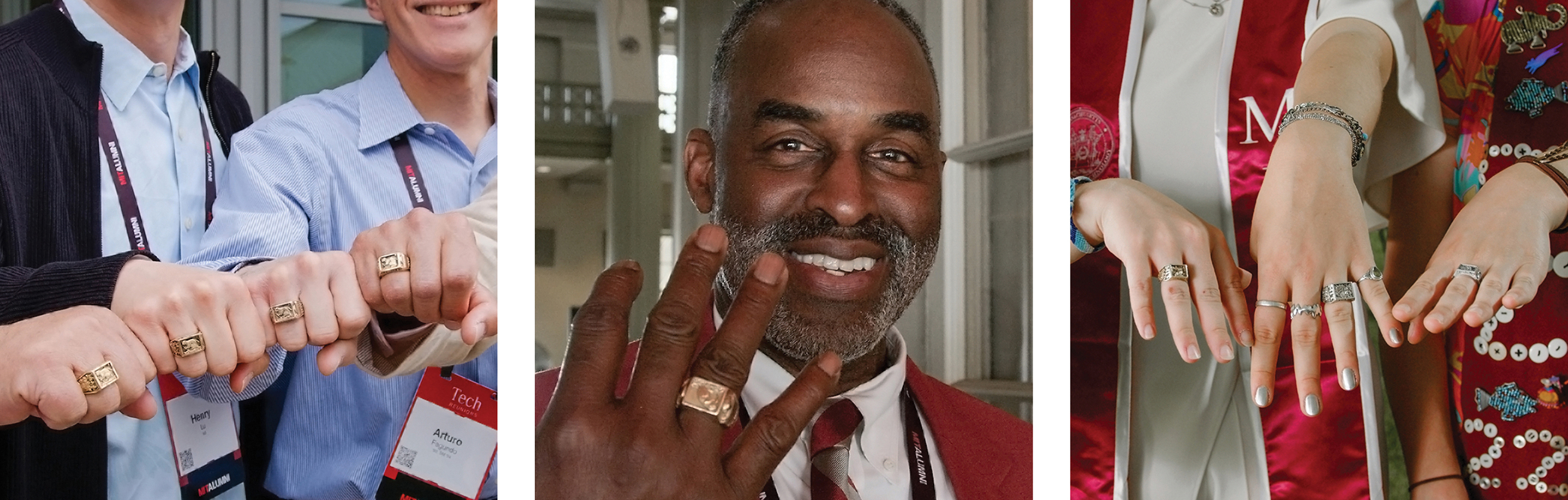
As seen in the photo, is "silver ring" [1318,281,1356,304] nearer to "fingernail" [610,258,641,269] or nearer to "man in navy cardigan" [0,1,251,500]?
"fingernail" [610,258,641,269]

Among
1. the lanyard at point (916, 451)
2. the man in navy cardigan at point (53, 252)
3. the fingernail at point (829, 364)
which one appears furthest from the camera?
the lanyard at point (916, 451)

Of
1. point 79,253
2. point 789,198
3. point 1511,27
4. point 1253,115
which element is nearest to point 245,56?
point 79,253

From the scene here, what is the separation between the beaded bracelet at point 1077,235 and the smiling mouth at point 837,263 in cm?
40

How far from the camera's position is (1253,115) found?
183 centimetres

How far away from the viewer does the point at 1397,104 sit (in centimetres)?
181

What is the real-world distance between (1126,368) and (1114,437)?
122 millimetres

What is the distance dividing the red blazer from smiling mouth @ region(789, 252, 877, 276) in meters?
0.18

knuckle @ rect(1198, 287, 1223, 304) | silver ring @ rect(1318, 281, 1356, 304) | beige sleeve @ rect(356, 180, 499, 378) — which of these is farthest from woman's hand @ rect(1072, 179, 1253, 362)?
beige sleeve @ rect(356, 180, 499, 378)

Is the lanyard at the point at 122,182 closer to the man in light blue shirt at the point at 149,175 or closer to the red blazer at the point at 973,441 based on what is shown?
the man in light blue shirt at the point at 149,175

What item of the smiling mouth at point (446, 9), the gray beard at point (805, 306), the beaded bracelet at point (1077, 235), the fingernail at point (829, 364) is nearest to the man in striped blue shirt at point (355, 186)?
the smiling mouth at point (446, 9)

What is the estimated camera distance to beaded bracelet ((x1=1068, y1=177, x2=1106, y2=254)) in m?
1.86

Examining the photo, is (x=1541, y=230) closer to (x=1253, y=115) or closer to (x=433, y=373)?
(x=1253, y=115)

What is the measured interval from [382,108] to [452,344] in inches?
→ 14.8

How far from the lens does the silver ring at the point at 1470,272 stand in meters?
1.77
